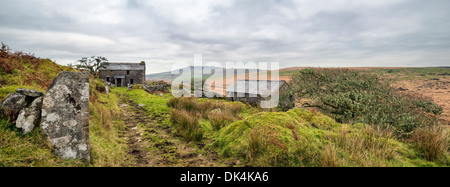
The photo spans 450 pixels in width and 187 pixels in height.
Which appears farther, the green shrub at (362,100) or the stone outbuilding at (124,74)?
the stone outbuilding at (124,74)

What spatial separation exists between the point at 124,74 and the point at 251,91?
3495cm

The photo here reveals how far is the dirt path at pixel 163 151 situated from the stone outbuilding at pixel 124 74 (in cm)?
3829

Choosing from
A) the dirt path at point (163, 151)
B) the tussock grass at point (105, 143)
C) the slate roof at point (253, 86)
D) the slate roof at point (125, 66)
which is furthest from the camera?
the slate roof at point (125, 66)

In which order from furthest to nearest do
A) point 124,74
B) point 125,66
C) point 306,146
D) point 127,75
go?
1. point 125,66
2. point 127,75
3. point 124,74
4. point 306,146

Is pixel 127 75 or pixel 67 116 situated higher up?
pixel 127 75

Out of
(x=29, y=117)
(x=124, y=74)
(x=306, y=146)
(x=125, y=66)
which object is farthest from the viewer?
(x=125, y=66)

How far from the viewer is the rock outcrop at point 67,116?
335 cm

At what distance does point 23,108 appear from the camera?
11.0 feet

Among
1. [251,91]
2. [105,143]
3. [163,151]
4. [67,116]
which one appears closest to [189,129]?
[163,151]

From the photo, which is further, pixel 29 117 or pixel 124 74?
pixel 124 74

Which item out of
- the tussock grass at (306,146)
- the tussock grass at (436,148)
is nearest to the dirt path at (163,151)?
the tussock grass at (306,146)

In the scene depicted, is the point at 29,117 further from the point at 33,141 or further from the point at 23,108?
the point at 33,141

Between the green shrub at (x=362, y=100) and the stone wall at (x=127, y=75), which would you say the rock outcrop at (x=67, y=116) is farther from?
the stone wall at (x=127, y=75)

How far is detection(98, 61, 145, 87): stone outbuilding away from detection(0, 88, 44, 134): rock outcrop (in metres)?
40.0
